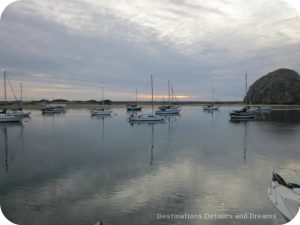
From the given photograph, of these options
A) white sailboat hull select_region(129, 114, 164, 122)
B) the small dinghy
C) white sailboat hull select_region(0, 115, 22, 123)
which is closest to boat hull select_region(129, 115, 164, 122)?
white sailboat hull select_region(129, 114, 164, 122)

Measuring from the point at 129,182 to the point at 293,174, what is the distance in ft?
18.9

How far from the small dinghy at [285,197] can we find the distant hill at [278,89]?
82352 millimetres

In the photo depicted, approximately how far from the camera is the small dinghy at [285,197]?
582 cm

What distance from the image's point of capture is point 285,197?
6262 mm

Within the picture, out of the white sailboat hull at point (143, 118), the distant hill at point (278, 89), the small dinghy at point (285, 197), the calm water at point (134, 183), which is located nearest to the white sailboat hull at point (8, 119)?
the white sailboat hull at point (143, 118)

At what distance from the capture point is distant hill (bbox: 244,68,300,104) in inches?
3430

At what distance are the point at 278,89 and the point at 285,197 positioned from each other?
298 ft

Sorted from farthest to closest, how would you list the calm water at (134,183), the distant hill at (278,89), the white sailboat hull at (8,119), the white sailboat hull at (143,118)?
the distant hill at (278,89) < the white sailboat hull at (143,118) < the white sailboat hull at (8,119) < the calm water at (134,183)

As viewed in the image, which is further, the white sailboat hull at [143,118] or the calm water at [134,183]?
the white sailboat hull at [143,118]

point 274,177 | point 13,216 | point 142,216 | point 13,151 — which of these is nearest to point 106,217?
point 142,216

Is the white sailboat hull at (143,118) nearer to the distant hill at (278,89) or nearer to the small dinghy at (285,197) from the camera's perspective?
the small dinghy at (285,197)

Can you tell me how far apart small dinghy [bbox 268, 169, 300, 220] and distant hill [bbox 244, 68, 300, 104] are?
82.4 m

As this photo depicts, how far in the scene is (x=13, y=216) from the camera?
6.75m

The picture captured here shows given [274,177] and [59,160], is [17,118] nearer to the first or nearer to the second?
[59,160]
